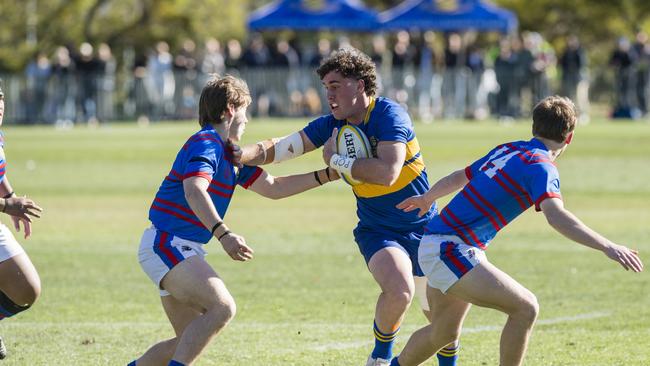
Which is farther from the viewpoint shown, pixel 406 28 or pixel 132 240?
pixel 406 28

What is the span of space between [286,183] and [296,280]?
3.70 meters

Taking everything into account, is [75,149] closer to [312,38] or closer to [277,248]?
[277,248]

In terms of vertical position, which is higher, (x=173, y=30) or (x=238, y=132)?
(x=238, y=132)

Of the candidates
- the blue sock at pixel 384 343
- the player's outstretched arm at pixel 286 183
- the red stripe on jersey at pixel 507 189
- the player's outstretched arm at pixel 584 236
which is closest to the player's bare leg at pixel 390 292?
the blue sock at pixel 384 343

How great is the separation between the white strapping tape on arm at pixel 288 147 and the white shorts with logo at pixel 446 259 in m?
1.47

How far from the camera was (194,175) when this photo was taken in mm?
6387

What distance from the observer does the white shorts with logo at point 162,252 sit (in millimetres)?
6512

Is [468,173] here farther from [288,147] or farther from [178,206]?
[178,206]

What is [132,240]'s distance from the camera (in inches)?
550

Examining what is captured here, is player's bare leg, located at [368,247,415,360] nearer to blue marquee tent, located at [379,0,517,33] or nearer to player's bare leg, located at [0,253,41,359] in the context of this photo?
player's bare leg, located at [0,253,41,359]

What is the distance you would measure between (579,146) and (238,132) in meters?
20.1

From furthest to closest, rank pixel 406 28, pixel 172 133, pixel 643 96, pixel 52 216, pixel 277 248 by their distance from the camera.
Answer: pixel 406 28 → pixel 643 96 → pixel 172 133 → pixel 52 216 → pixel 277 248

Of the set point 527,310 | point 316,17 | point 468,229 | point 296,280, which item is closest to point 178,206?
point 468,229

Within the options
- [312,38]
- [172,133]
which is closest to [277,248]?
[172,133]
